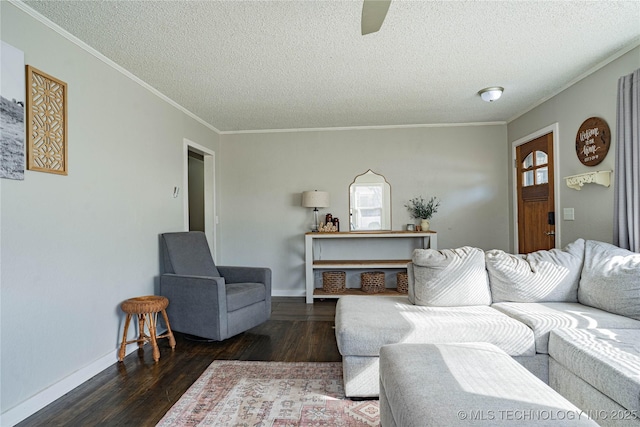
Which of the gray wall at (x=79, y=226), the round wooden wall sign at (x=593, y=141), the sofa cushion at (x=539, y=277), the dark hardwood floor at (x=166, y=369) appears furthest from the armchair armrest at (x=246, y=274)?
the round wooden wall sign at (x=593, y=141)

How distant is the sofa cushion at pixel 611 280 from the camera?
7.03 feet

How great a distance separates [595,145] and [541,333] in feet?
6.08

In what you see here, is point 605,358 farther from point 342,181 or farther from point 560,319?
point 342,181

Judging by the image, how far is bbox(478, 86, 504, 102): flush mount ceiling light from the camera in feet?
11.3

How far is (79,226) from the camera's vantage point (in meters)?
2.40

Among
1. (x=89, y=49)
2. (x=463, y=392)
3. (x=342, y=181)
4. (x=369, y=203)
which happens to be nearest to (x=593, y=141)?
(x=369, y=203)

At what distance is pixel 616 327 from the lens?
203 centimetres

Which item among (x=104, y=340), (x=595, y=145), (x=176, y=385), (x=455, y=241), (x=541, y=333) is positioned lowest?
(x=176, y=385)

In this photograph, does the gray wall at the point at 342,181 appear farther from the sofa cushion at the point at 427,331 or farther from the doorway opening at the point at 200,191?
the sofa cushion at the point at 427,331

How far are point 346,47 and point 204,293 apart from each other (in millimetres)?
2347

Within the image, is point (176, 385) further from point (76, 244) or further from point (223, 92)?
point (223, 92)

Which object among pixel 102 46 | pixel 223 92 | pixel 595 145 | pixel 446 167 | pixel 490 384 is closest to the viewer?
pixel 490 384

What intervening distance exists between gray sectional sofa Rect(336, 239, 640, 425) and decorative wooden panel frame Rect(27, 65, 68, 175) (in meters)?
2.15

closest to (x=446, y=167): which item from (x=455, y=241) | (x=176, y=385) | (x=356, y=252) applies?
(x=455, y=241)
